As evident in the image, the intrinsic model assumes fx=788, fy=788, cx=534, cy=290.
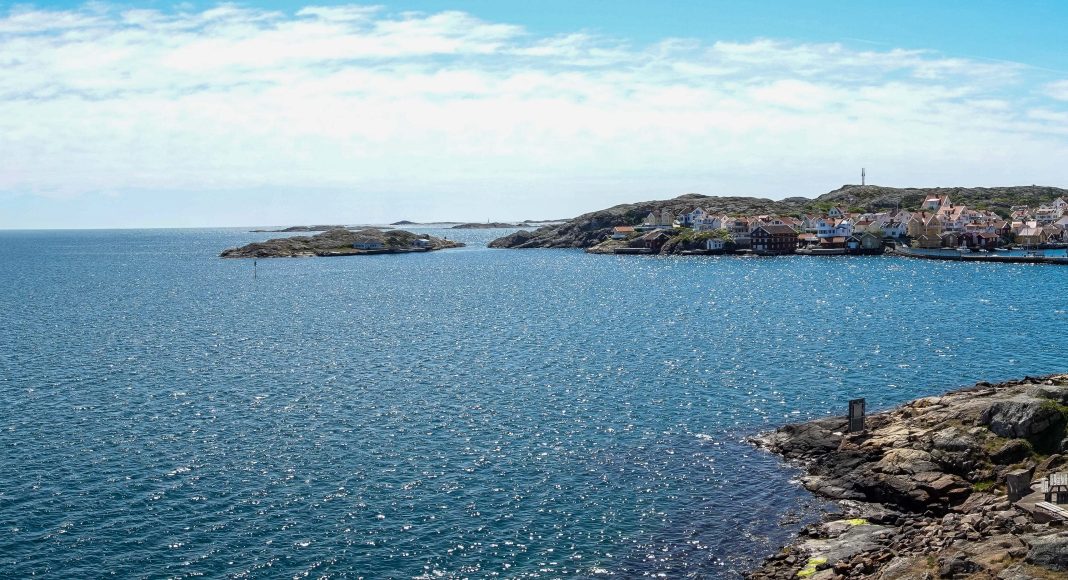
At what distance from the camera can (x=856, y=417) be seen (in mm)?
50156

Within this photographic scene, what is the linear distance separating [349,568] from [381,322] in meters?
75.5

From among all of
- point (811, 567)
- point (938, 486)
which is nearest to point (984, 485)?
point (938, 486)

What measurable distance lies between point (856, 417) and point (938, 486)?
10.1 metres

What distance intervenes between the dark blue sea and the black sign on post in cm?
682

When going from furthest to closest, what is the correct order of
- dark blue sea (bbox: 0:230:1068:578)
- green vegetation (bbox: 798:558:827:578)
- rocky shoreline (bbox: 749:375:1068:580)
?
dark blue sea (bbox: 0:230:1068:578)
green vegetation (bbox: 798:558:827:578)
rocky shoreline (bbox: 749:375:1068:580)

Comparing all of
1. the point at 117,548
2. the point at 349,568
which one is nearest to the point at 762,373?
the point at 349,568

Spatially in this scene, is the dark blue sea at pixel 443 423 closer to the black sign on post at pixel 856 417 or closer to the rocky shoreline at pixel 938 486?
the rocky shoreline at pixel 938 486

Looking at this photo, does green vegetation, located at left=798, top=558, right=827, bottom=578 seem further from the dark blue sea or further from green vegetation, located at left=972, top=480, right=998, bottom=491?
green vegetation, located at left=972, top=480, right=998, bottom=491

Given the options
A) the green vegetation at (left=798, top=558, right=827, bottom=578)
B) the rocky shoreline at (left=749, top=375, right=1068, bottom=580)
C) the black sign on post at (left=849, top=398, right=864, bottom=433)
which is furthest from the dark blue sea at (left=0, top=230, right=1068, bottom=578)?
the black sign on post at (left=849, top=398, right=864, bottom=433)

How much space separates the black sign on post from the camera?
50.0 m

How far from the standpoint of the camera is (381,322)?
109 metres

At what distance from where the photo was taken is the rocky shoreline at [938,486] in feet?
97.5

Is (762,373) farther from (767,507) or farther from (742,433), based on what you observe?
(767,507)

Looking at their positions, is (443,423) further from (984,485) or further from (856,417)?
(984,485)
